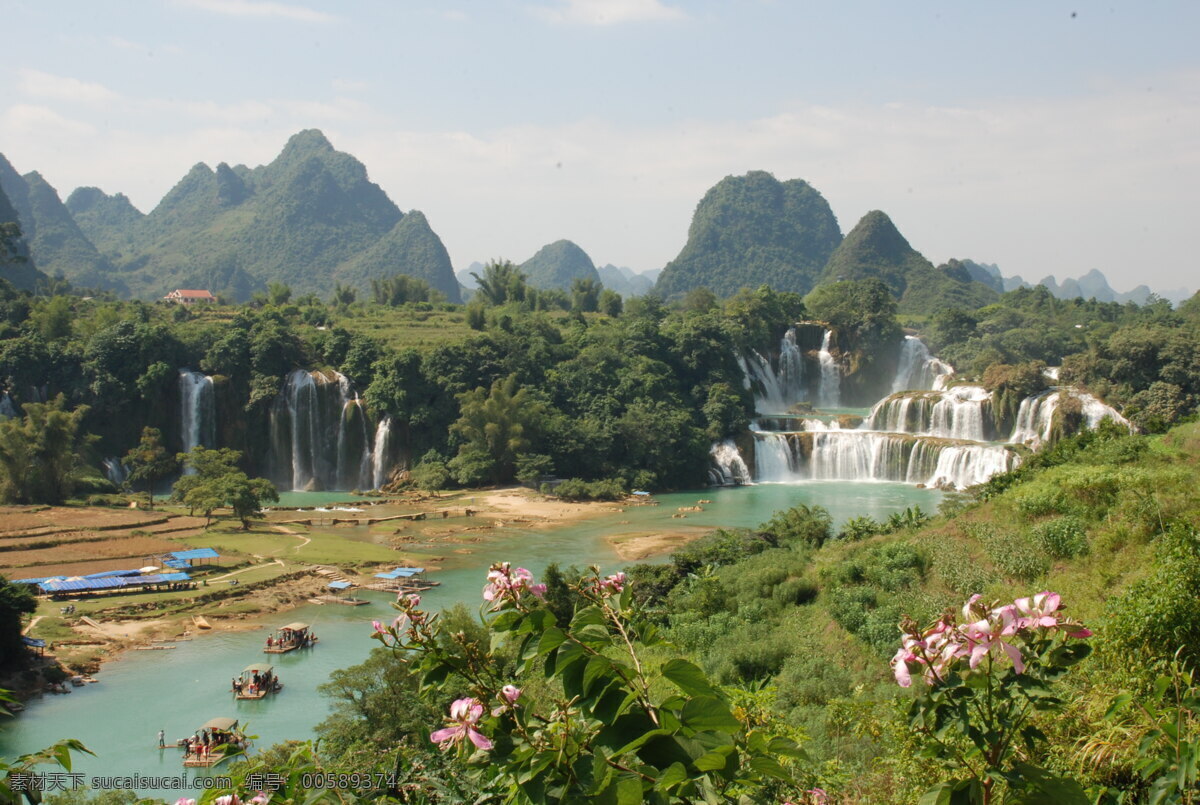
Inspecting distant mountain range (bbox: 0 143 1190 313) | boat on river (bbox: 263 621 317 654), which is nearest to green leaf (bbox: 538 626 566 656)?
boat on river (bbox: 263 621 317 654)

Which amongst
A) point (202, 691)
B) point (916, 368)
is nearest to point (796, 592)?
point (202, 691)

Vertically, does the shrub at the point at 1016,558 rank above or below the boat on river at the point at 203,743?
above

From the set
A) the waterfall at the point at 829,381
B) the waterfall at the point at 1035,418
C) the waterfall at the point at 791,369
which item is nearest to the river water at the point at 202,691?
the waterfall at the point at 1035,418

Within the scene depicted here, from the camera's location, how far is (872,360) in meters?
43.5

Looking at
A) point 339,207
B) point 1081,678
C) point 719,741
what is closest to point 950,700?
point 719,741

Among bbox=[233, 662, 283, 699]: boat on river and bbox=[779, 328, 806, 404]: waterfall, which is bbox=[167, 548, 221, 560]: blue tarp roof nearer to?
bbox=[233, 662, 283, 699]: boat on river

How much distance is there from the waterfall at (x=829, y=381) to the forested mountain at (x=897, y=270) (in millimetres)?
26725

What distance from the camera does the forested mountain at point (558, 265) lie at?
124000 millimetres

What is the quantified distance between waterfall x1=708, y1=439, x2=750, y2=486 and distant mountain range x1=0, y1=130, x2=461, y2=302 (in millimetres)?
53177

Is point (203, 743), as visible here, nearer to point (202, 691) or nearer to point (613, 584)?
point (202, 691)

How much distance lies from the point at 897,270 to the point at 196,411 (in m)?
58.9

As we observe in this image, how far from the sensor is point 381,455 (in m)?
31.9

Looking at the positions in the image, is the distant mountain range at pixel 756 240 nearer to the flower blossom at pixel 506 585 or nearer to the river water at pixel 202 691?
the river water at pixel 202 691

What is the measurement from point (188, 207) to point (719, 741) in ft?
377
